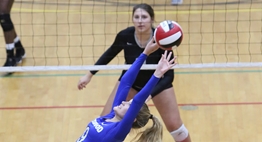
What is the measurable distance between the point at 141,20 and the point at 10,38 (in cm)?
329

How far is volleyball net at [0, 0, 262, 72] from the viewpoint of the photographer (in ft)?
27.5

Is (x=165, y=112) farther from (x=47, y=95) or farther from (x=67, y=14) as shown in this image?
(x=67, y=14)

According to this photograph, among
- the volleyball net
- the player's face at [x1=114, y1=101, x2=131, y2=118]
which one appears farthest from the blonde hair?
the volleyball net

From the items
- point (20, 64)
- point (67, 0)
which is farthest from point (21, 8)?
point (20, 64)

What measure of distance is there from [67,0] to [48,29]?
1.11 meters

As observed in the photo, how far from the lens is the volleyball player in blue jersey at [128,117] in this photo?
4.35 m

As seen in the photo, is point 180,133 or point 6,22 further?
point 6,22

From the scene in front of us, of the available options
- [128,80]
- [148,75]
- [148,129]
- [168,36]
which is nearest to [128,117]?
[148,129]

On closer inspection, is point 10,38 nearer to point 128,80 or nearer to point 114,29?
point 114,29

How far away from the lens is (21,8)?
9.88 m

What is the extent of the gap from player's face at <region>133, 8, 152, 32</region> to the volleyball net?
246cm

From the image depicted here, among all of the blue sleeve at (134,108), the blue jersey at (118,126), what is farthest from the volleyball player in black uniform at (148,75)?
the blue sleeve at (134,108)

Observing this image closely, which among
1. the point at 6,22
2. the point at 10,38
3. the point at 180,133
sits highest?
the point at 6,22

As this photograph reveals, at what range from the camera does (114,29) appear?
9148mm
